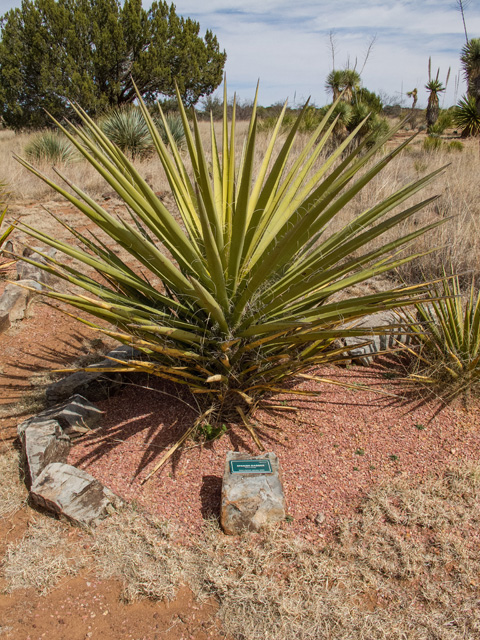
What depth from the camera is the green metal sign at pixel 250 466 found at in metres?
2.34

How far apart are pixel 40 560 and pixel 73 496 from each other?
1.00ft

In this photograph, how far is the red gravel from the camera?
2.41m

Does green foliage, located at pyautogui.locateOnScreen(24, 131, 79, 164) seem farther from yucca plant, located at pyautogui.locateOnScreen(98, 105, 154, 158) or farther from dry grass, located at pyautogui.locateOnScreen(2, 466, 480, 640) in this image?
dry grass, located at pyautogui.locateOnScreen(2, 466, 480, 640)

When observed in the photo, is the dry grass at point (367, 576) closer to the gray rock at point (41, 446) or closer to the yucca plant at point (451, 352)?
the yucca plant at point (451, 352)

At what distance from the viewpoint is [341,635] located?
1.83m

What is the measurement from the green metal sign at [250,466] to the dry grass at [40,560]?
2.63ft

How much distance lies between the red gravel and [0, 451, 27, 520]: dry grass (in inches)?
11.6

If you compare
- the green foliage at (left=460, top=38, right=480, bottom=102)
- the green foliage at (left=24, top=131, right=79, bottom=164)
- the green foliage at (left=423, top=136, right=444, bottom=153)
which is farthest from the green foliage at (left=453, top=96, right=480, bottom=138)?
the green foliage at (left=24, top=131, right=79, bottom=164)

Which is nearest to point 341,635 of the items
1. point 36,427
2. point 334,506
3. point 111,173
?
point 334,506

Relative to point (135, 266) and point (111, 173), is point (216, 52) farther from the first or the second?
point (111, 173)

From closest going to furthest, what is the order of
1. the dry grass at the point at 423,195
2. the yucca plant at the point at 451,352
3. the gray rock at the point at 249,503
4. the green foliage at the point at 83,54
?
the gray rock at the point at 249,503
the yucca plant at the point at 451,352
the dry grass at the point at 423,195
the green foliage at the point at 83,54

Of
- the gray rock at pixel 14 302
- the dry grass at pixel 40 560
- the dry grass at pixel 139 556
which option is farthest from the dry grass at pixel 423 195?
the dry grass at pixel 40 560

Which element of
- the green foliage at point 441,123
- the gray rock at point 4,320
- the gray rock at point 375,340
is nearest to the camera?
the gray rock at point 375,340

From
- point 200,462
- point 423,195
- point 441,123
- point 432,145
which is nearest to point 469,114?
point 432,145
